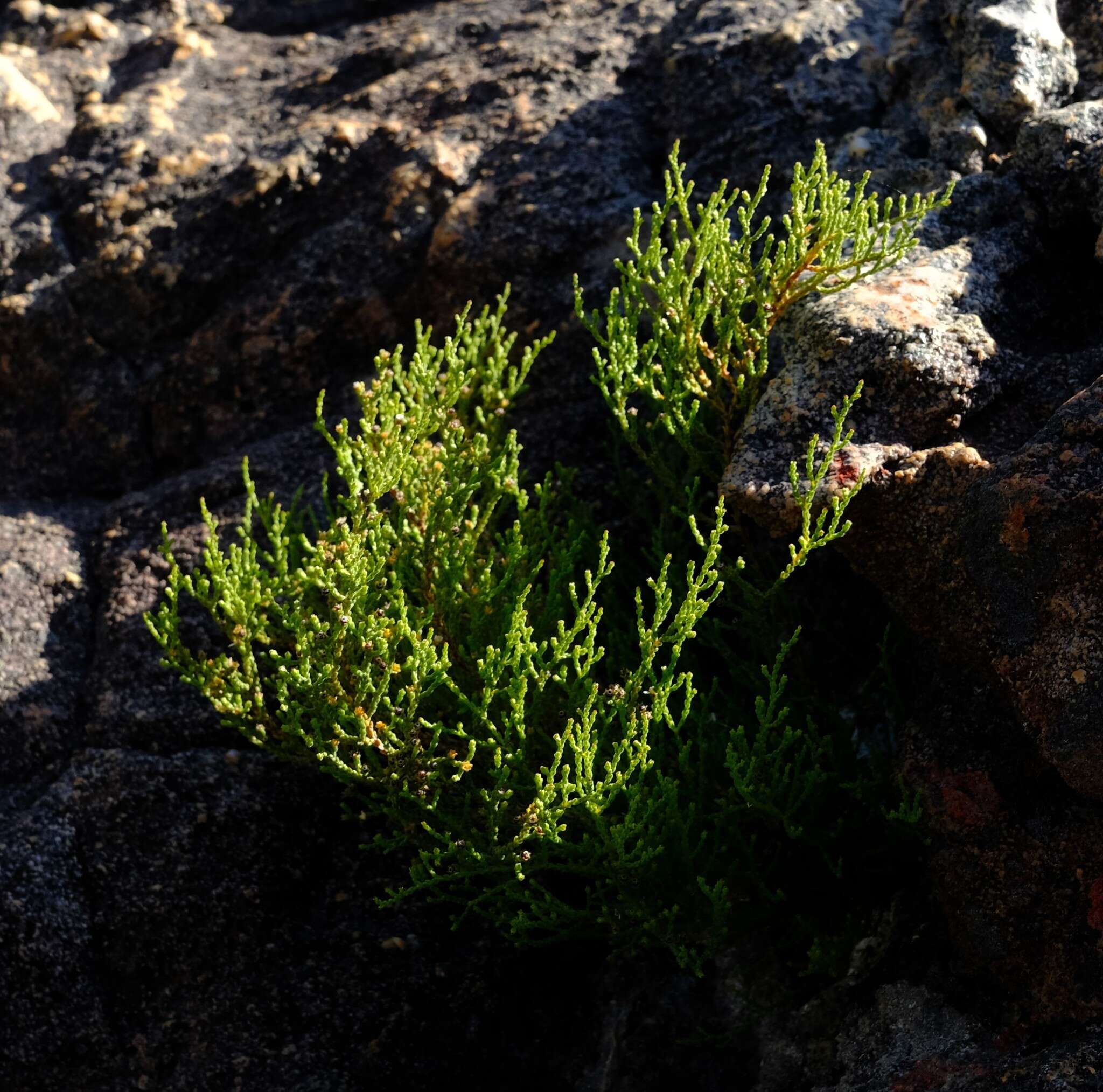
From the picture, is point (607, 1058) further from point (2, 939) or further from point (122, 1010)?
point (2, 939)

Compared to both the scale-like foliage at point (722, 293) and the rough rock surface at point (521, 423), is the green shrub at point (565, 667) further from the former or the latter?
the rough rock surface at point (521, 423)

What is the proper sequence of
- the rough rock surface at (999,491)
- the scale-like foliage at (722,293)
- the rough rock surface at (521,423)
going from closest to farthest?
the rough rock surface at (999,491) < the rough rock surface at (521,423) < the scale-like foliage at (722,293)

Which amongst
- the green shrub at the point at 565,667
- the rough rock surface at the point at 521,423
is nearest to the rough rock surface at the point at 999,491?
the rough rock surface at the point at 521,423

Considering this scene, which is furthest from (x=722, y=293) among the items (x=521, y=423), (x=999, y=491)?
(x=521, y=423)

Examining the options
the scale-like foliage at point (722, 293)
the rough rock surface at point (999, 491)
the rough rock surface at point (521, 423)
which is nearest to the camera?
the rough rock surface at point (999, 491)

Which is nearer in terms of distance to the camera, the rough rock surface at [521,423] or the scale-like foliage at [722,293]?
the rough rock surface at [521,423]

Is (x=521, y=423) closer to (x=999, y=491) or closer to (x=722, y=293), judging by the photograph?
(x=722, y=293)

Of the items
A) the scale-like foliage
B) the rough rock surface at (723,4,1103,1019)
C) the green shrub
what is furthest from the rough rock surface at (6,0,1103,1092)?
the green shrub

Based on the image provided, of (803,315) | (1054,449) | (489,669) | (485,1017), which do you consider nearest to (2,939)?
(485,1017)
